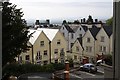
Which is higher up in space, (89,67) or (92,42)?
(92,42)

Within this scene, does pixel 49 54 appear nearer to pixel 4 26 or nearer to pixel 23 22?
pixel 23 22

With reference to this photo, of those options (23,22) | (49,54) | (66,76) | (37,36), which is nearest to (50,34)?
(37,36)

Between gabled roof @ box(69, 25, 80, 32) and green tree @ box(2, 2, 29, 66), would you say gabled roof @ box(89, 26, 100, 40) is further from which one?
green tree @ box(2, 2, 29, 66)

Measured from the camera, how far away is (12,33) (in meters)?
1.71

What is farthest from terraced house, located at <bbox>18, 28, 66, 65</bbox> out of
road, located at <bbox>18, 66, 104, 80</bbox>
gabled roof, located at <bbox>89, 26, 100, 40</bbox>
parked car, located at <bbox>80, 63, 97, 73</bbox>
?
road, located at <bbox>18, 66, 104, 80</bbox>

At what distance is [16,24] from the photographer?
1846 millimetres

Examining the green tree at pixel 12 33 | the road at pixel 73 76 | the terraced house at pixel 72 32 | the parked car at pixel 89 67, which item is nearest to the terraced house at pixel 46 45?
the terraced house at pixel 72 32

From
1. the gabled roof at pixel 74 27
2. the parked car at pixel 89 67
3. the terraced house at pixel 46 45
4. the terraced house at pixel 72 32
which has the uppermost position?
the gabled roof at pixel 74 27

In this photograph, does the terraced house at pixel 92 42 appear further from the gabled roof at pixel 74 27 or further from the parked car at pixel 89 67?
the parked car at pixel 89 67

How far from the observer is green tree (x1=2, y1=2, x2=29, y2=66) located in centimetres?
161

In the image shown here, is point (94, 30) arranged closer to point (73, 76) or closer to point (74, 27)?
point (74, 27)

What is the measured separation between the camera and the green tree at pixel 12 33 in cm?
161

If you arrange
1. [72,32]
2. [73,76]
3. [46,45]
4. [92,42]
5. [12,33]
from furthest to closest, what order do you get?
[72,32] → [92,42] → [46,45] → [73,76] → [12,33]

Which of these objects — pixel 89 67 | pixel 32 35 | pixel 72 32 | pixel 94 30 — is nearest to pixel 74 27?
pixel 72 32
